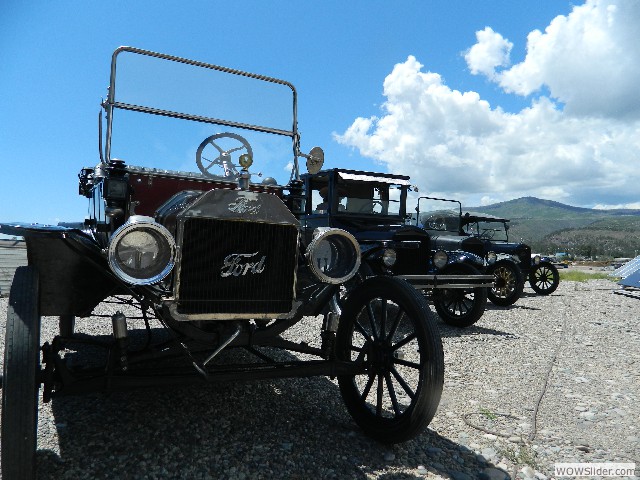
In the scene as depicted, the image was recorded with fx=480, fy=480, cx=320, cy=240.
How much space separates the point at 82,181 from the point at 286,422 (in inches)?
109

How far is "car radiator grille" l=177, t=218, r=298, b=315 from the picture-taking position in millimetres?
2480

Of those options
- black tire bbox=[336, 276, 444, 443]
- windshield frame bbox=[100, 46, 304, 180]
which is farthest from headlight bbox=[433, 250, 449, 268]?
black tire bbox=[336, 276, 444, 443]

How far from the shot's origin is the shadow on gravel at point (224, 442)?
2463mm

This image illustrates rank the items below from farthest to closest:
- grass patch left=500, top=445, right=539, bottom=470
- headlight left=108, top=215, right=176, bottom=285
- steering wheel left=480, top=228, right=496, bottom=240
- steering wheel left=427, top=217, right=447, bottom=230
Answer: steering wheel left=480, top=228, right=496, bottom=240 → steering wheel left=427, top=217, right=447, bottom=230 → grass patch left=500, top=445, right=539, bottom=470 → headlight left=108, top=215, right=176, bottom=285

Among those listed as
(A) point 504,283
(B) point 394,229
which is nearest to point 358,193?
(B) point 394,229

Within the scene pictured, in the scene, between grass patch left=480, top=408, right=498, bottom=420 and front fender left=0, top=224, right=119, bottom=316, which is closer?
front fender left=0, top=224, right=119, bottom=316

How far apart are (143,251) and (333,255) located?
3.68 ft

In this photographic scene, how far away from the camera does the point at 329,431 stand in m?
3.00

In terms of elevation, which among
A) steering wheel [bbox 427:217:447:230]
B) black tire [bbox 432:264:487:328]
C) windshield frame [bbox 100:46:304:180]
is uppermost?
windshield frame [bbox 100:46:304:180]

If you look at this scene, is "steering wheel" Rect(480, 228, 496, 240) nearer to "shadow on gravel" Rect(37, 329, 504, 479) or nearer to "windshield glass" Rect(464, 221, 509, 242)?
"windshield glass" Rect(464, 221, 509, 242)

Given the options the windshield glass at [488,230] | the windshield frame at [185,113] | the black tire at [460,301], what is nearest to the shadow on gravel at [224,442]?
the windshield frame at [185,113]

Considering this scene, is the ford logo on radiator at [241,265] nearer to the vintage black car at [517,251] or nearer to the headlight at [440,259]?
the headlight at [440,259]

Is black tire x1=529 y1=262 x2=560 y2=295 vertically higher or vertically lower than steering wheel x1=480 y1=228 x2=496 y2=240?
lower

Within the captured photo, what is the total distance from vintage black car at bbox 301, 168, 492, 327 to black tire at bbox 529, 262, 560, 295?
219 inches
